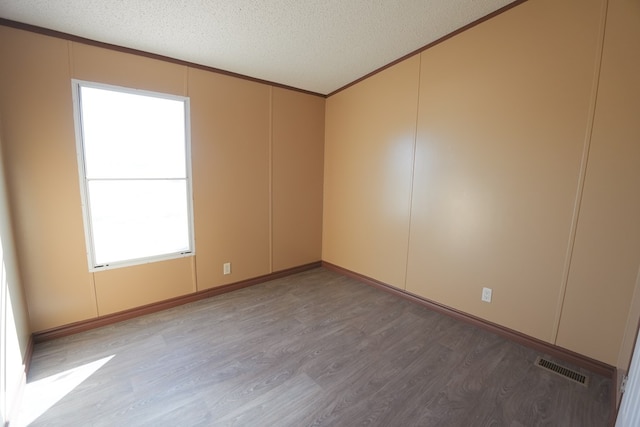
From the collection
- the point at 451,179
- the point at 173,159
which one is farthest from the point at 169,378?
the point at 451,179

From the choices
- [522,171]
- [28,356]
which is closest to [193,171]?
[28,356]

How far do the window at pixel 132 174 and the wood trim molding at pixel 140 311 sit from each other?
456 mm

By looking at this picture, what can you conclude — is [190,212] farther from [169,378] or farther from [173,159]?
[169,378]

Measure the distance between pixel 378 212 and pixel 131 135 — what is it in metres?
2.64

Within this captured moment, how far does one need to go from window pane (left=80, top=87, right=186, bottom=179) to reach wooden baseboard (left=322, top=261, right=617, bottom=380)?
271cm

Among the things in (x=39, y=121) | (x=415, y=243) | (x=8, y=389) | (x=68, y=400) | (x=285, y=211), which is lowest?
(x=68, y=400)

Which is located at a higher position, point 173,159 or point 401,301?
point 173,159

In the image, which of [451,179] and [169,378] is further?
[451,179]

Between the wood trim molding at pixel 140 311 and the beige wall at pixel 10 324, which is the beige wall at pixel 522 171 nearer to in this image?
the wood trim molding at pixel 140 311

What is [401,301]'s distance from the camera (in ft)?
Answer: 10.2

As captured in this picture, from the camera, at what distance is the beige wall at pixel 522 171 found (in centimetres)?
191

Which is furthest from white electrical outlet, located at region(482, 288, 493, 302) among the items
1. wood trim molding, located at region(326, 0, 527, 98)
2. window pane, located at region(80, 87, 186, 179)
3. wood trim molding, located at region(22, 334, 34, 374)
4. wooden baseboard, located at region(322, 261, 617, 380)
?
wood trim molding, located at region(22, 334, 34, 374)

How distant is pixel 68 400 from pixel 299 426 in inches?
55.9

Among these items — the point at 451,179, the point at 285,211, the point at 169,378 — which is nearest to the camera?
the point at 169,378
